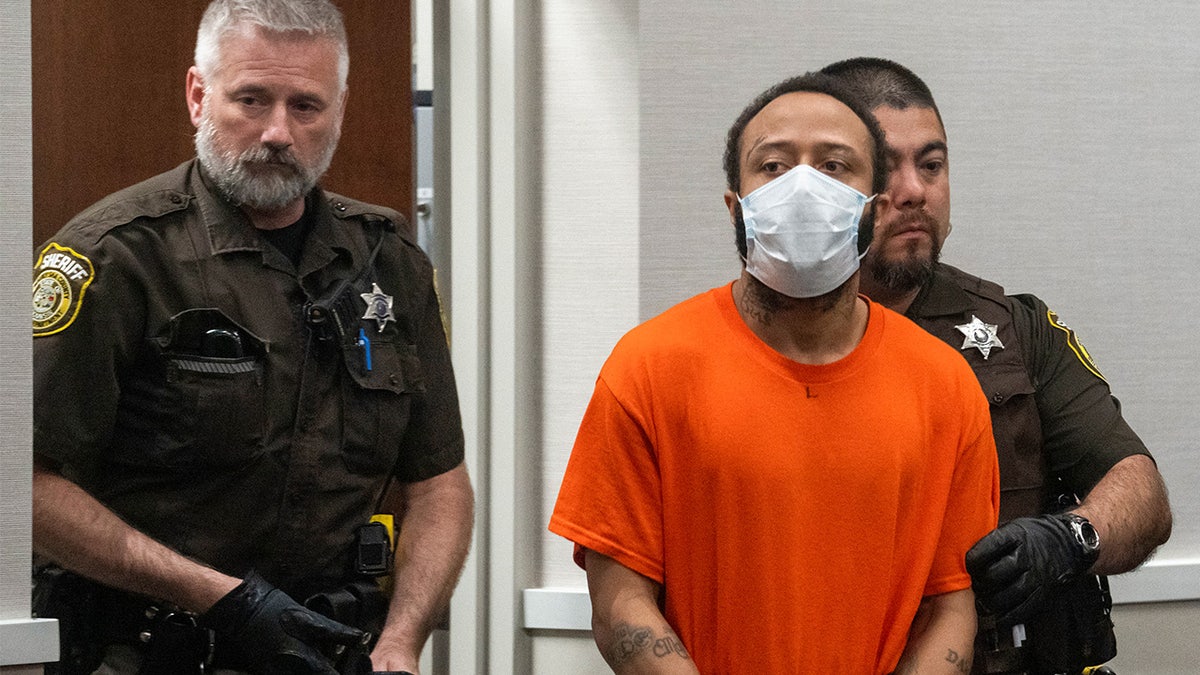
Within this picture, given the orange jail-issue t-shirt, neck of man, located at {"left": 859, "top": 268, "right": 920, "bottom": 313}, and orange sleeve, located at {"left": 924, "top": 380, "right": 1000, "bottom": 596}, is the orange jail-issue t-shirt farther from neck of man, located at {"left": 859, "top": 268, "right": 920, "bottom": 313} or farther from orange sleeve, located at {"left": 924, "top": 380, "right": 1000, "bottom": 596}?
neck of man, located at {"left": 859, "top": 268, "right": 920, "bottom": 313}

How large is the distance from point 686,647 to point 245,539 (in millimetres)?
713

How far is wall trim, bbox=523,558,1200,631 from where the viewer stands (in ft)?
8.84

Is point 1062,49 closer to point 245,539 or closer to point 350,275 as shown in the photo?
point 350,275

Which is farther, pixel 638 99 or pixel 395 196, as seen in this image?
pixel 395 196

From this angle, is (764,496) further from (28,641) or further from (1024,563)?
(28,641)

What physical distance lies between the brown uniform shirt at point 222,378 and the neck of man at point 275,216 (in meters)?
0.02

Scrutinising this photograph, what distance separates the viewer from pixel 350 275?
224 cm

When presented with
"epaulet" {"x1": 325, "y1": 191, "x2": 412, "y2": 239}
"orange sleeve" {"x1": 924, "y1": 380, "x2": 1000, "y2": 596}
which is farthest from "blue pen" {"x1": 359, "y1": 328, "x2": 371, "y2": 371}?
"orange sleeve" {"x1": 924, "y1": 380, "x2": 1000, "y2": 596}

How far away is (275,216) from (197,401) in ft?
1.15

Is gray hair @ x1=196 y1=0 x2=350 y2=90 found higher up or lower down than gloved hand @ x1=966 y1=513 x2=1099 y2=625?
higher up

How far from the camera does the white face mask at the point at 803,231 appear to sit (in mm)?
1739

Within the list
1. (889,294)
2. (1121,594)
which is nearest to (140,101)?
(889,294)

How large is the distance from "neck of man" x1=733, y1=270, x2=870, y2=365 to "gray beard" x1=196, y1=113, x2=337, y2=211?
0.76 meters

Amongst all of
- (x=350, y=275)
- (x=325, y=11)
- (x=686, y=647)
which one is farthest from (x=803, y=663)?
(x=325, y=11)
